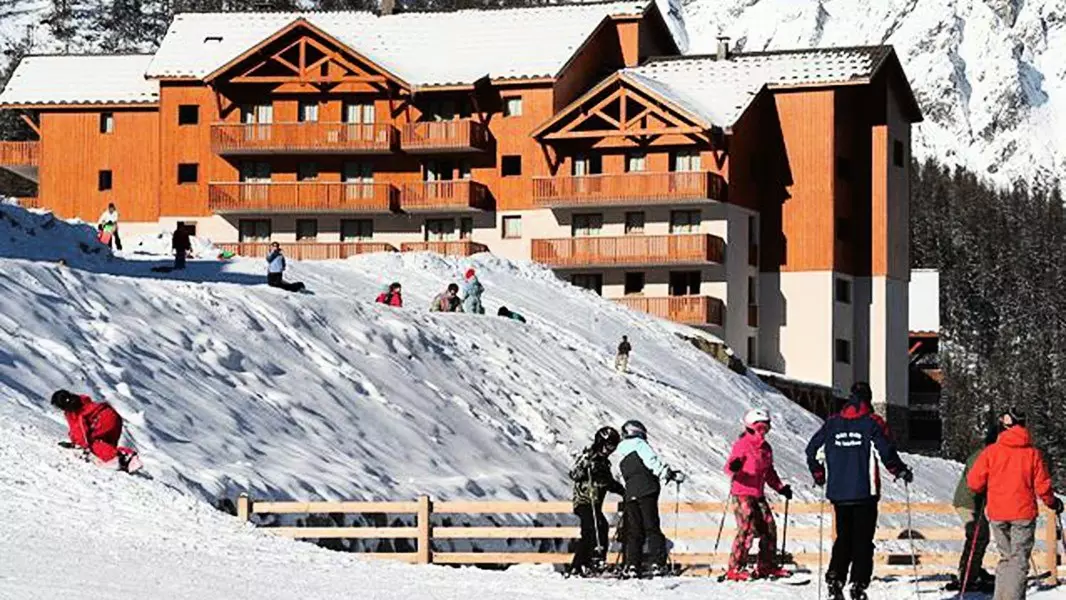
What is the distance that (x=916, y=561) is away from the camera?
23.8m

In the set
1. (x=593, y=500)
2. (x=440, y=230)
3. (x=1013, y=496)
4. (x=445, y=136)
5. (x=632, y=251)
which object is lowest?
(x=593, y=500)

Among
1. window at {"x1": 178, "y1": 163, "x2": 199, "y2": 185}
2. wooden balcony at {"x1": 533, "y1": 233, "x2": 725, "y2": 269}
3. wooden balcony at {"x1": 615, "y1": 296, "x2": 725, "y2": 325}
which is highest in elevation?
window at {"x1": 178, "y1": 163, "x2": 199, "y2": 185}

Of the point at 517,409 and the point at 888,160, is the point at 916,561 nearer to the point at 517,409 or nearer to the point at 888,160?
the point at 517,409

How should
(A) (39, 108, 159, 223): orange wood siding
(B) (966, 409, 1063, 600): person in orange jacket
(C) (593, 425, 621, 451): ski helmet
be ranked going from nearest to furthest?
(B) (966, 409, 1063, 600): person in orange jacket → (C) (593, 425, 621, 451): ski helmet → (A) (39, 108, 159, 223): orange wood siding

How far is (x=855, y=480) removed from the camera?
20.1 meters

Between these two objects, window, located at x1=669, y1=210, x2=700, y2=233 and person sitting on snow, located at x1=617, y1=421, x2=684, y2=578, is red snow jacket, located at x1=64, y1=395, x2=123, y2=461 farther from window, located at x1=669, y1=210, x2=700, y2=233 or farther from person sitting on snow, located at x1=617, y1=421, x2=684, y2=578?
window, located at x1=669, y1=210, x2=700, y2=233

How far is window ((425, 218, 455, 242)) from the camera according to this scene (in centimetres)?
7400

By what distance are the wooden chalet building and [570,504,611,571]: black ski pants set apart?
146 ft

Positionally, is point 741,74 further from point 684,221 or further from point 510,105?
point 510,105

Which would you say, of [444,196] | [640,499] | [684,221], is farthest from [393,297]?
[444,196]

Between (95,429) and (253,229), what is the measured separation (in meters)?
50.5

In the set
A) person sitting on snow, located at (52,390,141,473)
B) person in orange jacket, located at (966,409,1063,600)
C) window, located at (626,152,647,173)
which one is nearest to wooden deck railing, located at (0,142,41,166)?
window, located at (626,152,647,173)

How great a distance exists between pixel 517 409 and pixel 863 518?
20.6m

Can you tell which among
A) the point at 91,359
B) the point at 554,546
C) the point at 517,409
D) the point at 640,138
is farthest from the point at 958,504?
the point at 640,138
